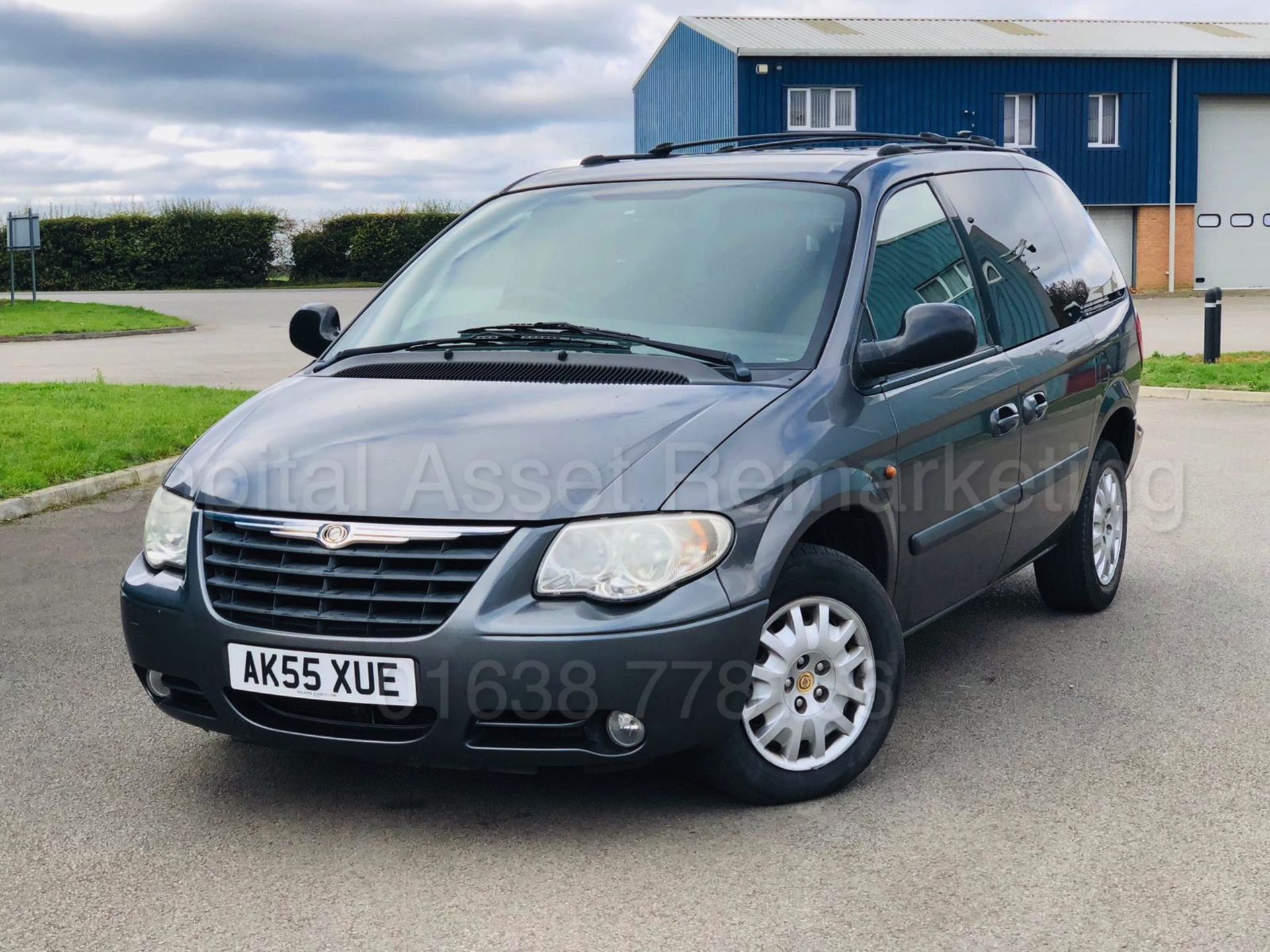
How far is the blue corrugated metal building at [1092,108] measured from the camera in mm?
36750

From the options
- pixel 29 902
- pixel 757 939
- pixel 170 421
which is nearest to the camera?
pixel 757 939

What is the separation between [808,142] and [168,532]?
2.96 metres

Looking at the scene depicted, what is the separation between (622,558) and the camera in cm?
346

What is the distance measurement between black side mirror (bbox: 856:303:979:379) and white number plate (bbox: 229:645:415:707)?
1.60 metres

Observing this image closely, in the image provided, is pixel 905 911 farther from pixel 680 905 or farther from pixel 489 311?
pixel 489 311

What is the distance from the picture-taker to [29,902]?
3.39m

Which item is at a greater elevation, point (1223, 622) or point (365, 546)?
point (365, 546)

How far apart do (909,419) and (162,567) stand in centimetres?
213

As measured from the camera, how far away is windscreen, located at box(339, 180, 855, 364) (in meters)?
4.31

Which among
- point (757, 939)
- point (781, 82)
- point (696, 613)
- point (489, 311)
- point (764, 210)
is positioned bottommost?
point (757, 939)

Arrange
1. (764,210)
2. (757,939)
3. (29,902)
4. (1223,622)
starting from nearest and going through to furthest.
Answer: (757,939)
(29,902)
(764,210)
(1223,622)

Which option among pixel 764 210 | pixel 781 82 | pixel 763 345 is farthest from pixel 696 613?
pixel 781 82

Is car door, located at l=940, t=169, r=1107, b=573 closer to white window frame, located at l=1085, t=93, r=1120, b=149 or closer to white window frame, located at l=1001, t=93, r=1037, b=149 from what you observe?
white window frame, located at l=1001, t=93, r=1037, b=149

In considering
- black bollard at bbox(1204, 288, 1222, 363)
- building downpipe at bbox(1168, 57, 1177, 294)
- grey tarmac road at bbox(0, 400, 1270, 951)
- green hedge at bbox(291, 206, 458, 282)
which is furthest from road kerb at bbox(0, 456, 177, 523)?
green hedge at bbox(291, 206, 458, 282)
